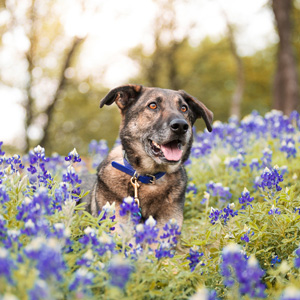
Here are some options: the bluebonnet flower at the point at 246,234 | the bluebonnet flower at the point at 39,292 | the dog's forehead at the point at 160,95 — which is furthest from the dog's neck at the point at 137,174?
the bluebonnet flower at the point at 39,292

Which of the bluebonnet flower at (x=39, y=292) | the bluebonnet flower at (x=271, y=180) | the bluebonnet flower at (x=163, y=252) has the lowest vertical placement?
the bluebonnet flower at (x=271, y=180)

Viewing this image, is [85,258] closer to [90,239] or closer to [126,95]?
[90,239]

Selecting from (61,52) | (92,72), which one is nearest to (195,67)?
(92,72)

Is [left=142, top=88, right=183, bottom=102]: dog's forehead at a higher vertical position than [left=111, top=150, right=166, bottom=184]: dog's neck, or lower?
higher

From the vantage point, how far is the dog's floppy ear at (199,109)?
5.03 meters

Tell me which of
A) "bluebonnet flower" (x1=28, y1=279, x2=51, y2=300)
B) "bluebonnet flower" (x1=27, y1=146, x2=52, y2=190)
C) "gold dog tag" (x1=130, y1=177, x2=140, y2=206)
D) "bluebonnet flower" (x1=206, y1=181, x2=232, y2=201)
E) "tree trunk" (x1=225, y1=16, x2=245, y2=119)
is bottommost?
"tree trunk" (x1=225, y1=16, x2=245, y2=119)

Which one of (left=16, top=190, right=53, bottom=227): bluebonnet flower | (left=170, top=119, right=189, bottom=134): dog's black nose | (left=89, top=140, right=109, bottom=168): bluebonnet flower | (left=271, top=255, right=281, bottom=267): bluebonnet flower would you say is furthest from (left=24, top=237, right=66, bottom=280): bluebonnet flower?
(left=89, top=140, right=109, bottom=168): bluebonnet flower

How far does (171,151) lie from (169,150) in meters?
0.03

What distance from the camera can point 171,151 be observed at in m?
4.50

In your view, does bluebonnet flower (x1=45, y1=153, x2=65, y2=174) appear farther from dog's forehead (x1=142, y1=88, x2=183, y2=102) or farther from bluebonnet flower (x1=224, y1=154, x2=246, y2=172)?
dog's forehead (x1=142, y1=88, x2=183, y2=102)

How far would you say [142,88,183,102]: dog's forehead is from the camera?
15.6ft

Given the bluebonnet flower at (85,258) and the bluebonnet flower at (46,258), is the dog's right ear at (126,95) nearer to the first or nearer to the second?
the bluebonnet flower at (85,258)

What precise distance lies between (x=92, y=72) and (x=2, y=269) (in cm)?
2559

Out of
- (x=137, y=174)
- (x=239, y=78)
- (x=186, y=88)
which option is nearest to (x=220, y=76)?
(x=186, y=88)
